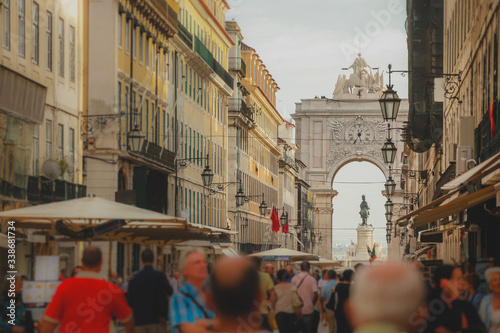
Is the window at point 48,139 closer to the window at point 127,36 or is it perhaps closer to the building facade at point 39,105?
the building facade at point 39,105

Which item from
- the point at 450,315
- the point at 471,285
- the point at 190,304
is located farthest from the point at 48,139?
the point at 190,304

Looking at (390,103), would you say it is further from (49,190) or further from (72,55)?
(72,55)

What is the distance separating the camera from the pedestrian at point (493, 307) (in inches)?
435

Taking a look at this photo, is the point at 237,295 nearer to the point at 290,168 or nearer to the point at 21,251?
the point at 21,251

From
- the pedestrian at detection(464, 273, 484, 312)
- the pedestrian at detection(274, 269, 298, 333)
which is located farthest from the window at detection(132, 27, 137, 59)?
the pedestrian at detection(464, 273, 484, 312)

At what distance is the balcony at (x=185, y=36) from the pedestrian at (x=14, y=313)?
3850 cm

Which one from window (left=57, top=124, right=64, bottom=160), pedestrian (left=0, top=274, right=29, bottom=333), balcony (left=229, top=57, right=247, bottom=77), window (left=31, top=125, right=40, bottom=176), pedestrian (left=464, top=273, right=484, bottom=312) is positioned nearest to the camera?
pedestrian (left=0, top=274, right=29, bottom=333)

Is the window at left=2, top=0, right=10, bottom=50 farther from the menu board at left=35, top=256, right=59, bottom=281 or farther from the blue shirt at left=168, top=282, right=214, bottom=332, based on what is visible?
the blue shirt at left=168, top=282, right=214, bottom=332

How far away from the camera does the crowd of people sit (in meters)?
4.85

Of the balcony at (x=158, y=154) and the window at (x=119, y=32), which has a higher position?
the window at (x=119, y=32)

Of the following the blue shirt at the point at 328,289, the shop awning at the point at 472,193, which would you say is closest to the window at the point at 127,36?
the shop awning at the point at 472,193

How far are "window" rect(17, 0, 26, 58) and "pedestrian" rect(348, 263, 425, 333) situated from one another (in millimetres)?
24014

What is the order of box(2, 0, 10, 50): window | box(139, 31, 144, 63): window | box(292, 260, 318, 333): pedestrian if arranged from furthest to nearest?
box(139, 31, 144, 63): window, box(2, 0, 10, 50): window, box(292, 260, 318, 333): pedestrian

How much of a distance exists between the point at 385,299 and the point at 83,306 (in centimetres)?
507
